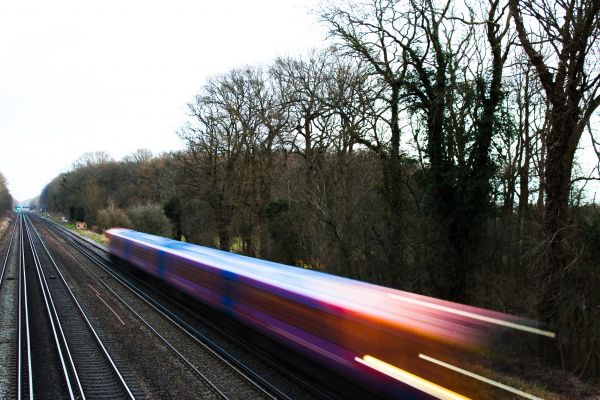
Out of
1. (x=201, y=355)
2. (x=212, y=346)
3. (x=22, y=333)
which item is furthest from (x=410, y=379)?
(x=22, y=333)

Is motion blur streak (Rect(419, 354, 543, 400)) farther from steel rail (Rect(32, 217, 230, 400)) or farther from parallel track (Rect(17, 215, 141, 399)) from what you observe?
parallel track (Rect(17, 215, 141, 399))

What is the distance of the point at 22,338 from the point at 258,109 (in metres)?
23.3

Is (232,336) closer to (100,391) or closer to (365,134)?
(100,391)

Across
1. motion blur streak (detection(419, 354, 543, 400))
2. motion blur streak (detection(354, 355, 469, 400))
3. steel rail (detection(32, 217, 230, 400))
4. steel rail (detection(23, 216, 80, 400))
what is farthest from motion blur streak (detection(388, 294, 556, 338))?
steel rail (detection(23, 216, 80, 400))

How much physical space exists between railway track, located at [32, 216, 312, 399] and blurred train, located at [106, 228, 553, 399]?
2.92 ft

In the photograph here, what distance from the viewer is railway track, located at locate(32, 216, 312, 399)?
8641 mm

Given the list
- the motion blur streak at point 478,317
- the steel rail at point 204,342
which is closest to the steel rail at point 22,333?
the steel rail at point 204,342

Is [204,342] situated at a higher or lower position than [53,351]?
higher

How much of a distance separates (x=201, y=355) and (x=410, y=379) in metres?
6.44

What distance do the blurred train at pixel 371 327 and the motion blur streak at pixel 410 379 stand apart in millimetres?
12

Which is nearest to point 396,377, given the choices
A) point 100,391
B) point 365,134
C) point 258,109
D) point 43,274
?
point 100,391

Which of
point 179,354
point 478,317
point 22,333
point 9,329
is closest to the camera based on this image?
point 478,317

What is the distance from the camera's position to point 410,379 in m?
5.64

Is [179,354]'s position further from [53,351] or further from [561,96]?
[561,96]
